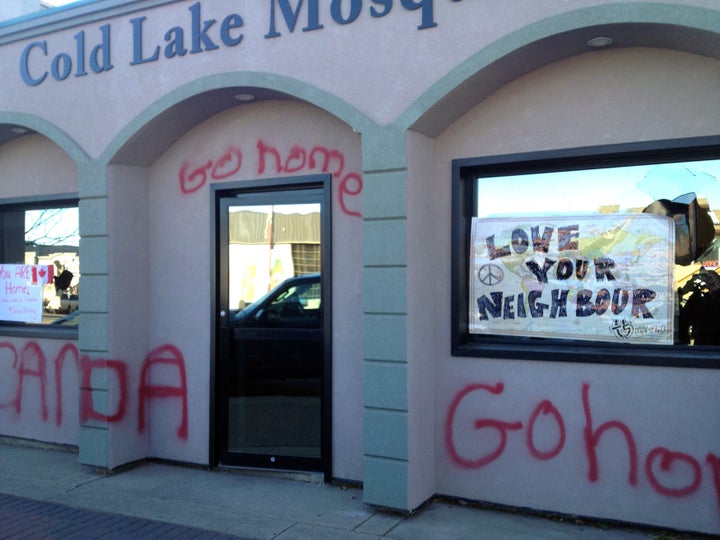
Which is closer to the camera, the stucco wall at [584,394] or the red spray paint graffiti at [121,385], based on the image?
the stucco wall at [584,394]

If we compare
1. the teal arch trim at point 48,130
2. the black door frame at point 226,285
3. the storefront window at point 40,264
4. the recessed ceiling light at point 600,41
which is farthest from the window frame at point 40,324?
the recessed ceiling light at point 600,41

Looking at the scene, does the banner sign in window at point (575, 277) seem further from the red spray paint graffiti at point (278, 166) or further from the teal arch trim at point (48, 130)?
the teal arch trim at point (48, 130)

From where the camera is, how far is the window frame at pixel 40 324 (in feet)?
21.9

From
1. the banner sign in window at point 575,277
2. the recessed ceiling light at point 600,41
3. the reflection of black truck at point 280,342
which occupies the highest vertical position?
the recessed ceiling light at point 600,41

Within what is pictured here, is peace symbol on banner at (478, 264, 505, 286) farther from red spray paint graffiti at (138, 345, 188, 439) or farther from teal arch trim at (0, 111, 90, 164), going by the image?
teal arch trim at (0, 111, 90, 164)

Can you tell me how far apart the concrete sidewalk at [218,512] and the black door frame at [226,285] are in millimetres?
285

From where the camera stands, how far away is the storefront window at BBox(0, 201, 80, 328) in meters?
6.89

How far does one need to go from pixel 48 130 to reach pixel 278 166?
213 centimetres

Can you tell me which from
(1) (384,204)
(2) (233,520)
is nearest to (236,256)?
(1) (384,204)

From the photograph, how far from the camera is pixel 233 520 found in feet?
15.8

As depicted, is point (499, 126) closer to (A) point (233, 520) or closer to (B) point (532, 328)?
(B) point (532, 328)

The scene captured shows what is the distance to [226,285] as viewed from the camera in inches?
235

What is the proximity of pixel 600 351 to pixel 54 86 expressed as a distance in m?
4.94

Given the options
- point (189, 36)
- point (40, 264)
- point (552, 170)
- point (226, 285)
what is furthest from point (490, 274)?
point (40, 264)
